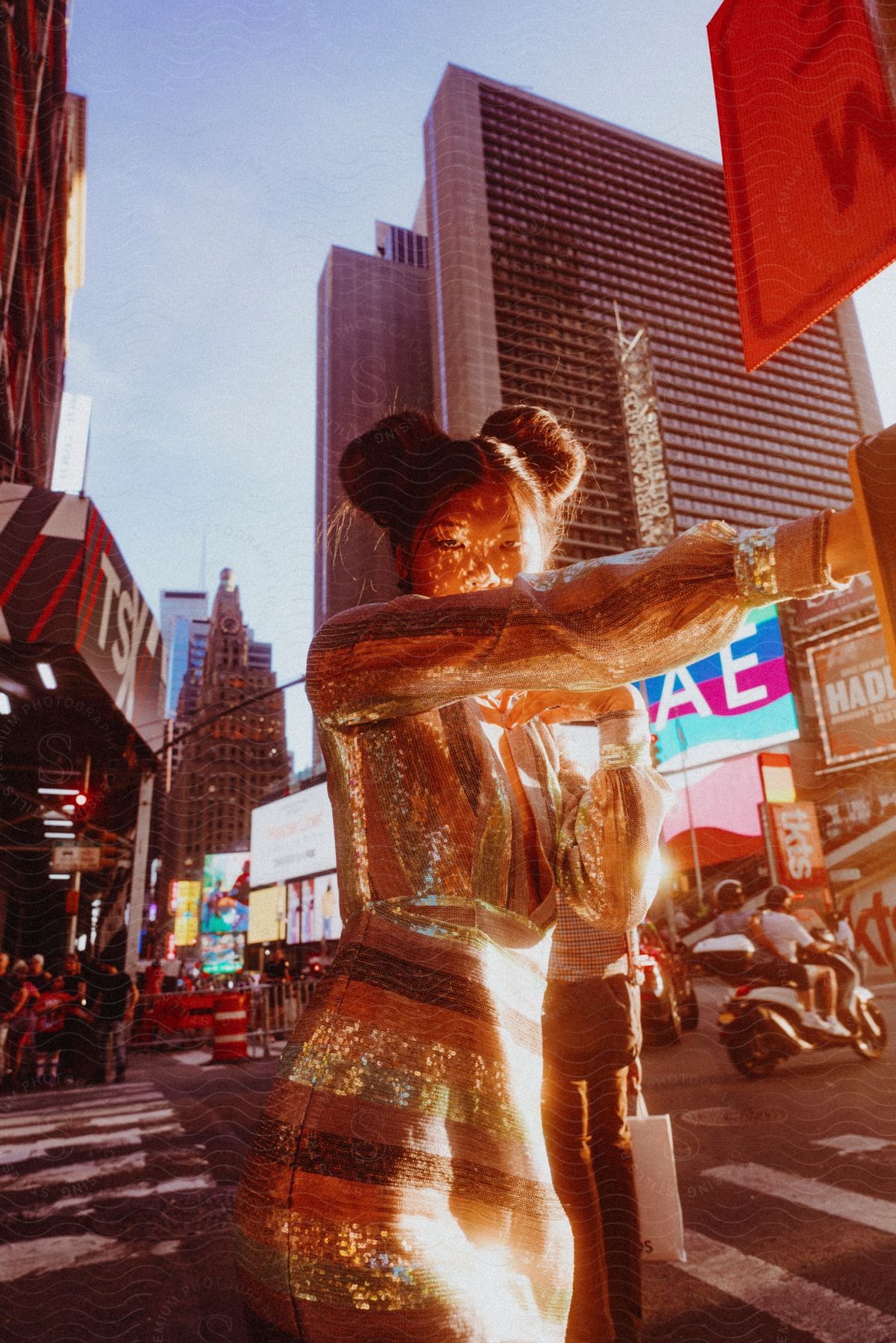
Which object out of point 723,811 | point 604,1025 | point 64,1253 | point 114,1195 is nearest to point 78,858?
point 114,1195

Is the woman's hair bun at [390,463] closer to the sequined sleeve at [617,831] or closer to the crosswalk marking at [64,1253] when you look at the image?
the sequined sleeve at [617,831]

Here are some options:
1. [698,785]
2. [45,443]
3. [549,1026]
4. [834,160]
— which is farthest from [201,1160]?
[698,785]

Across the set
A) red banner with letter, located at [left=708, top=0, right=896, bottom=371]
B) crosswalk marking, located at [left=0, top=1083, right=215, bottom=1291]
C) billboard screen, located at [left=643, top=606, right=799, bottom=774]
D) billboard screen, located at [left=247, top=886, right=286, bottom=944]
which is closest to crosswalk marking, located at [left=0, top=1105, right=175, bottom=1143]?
crosswalk marking, located at [left=0, top=1083, right=215, bottom=1291]

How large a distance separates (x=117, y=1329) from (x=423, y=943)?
2.88 meters

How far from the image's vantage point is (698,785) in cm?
1659

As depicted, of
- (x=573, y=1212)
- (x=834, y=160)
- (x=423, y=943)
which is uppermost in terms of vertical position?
(x=834, y=160)

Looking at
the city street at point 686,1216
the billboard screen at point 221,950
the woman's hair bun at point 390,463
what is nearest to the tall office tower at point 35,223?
the city street at point 686,1216

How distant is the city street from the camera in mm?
2361

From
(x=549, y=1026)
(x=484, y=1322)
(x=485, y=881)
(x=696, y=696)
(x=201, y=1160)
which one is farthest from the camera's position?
(x=696, y=696)

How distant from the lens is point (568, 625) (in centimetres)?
46

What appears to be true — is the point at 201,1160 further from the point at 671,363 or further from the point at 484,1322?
the point at 671,363

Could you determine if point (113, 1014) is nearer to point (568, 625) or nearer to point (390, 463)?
point (390, 463)

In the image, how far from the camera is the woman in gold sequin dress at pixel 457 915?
440 mm

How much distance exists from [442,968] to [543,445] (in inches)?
A: 25.3
